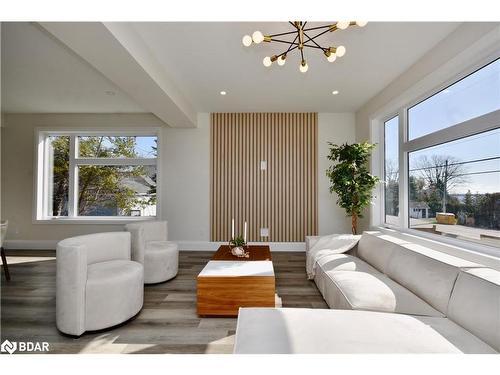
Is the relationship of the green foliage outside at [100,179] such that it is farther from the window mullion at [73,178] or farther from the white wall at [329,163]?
the white wall at [329,163]

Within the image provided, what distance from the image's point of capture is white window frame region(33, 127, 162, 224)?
4812 mm

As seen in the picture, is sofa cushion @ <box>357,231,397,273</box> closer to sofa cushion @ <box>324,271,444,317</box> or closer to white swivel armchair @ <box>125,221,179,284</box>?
sofa cushion @ <box>324,271,444,317</box>

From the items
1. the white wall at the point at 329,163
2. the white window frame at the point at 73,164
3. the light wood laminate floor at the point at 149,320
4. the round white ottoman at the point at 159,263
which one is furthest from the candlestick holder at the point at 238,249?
the white window frame at the point at 73,164

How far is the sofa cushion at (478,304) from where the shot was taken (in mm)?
1253

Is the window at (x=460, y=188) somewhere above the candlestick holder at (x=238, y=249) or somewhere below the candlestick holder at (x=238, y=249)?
above

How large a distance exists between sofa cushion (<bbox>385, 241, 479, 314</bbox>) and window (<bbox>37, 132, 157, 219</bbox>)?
441 cm

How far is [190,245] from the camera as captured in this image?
471cm

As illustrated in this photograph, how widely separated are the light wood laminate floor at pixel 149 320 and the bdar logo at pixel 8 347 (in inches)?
2.1

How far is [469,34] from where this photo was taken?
207cm

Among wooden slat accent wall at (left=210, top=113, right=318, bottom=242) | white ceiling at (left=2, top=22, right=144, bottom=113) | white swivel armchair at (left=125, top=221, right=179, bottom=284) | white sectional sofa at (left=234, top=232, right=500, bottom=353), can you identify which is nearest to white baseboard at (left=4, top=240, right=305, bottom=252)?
wooden slat accent wall at (left=210, top=113, right=318, bottom=242)

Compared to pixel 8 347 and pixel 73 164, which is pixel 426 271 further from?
pixel 73 164
